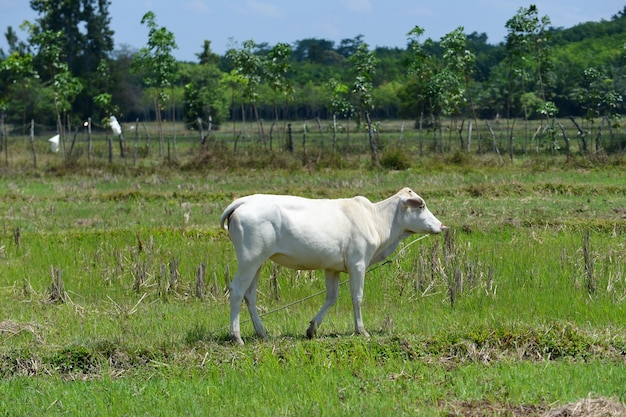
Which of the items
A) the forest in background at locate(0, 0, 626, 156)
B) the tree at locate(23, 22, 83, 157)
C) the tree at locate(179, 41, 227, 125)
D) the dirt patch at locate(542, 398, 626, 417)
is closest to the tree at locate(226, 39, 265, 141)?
the forest in background at locate(0, 0, 626, 156)

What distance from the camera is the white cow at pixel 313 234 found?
7.94 m

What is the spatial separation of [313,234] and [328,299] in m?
0.73

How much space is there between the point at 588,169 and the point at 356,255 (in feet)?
52.5

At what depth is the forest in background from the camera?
29.6 m

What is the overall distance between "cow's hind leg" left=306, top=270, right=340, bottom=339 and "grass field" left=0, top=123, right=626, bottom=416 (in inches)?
9.6

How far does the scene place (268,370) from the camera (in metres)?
7.16

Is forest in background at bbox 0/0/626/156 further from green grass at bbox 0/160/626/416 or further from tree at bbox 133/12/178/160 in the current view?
green grass at bbox 0/160/626/416

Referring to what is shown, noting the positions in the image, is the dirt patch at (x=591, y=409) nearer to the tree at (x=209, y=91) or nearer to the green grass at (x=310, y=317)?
the green grass at (x=310, y=317)

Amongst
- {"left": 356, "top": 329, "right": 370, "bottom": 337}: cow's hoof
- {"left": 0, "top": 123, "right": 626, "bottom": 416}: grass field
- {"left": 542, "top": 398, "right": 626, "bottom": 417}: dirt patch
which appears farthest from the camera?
{"left": 356, "top": 329, "right": 370, "bottom": 337}: cow's hoof

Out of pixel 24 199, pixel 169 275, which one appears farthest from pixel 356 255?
pixel 24 199

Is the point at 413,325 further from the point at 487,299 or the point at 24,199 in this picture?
the point at 24,199

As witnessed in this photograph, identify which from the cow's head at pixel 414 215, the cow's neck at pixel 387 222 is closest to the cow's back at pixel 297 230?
the cow's neck at pixel 387 222

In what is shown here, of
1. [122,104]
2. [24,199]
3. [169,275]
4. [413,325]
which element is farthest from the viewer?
[122,104]

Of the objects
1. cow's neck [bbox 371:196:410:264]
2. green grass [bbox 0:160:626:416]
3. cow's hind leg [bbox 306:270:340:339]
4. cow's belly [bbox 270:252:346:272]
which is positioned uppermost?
A: cow's neck [bbox 371:196:410:264]
